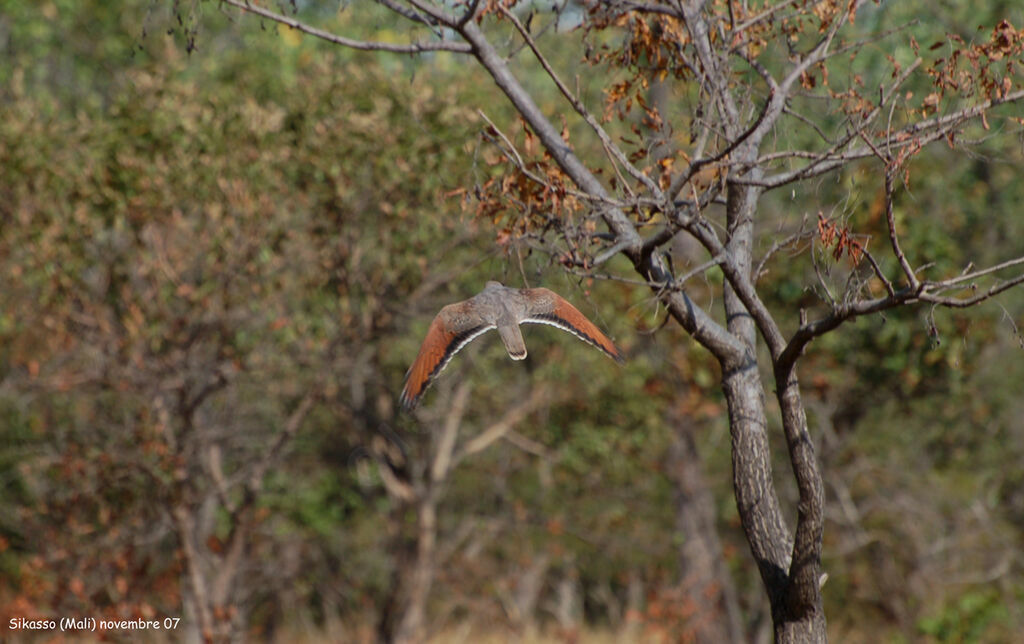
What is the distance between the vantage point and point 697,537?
17.8 m

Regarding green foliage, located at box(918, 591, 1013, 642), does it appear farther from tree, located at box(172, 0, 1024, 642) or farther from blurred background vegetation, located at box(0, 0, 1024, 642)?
tree, located at box(172, 0, 1024, 642)

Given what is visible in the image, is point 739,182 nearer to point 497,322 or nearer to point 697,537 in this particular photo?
point 497,322

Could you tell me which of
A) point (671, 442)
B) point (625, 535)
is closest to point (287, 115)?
point (671, 442)

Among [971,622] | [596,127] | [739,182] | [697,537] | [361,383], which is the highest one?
[361,383]

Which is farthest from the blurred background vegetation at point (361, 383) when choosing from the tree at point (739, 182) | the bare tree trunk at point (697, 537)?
the tree at point (739, 182)

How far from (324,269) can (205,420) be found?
2389 millimetres

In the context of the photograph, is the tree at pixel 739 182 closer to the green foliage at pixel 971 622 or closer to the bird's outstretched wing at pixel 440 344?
the bird's outstretched wing at pixel 440 344

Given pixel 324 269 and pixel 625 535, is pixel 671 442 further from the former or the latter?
pixel 324 269

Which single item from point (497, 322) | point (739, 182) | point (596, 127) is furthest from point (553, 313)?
point (739, 182)

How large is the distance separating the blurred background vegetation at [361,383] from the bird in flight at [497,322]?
1.33 feet

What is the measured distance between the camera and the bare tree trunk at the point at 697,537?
57.1 feet

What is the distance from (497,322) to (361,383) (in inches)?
406

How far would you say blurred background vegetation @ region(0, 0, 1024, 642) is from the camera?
12430 mm

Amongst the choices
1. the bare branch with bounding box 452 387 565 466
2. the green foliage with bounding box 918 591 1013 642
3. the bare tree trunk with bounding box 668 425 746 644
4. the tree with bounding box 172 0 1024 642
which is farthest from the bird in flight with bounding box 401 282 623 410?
the green foliage with bounding box 918 591 1013 642
